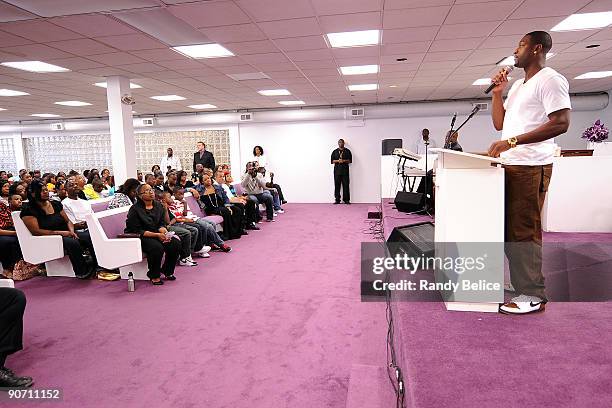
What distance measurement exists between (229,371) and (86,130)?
12624 mm

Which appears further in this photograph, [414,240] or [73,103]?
Answer: [73,103]

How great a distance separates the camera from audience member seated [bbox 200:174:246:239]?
626cm

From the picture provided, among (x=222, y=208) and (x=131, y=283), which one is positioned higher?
(x=222, y=208)

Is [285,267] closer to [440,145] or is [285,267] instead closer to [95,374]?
[95,374]

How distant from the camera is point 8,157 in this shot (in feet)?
45.3

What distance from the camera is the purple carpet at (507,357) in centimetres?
131

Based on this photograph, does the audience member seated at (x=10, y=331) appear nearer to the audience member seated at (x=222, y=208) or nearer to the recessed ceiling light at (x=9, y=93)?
the audience member seated at (x=222, y=208)

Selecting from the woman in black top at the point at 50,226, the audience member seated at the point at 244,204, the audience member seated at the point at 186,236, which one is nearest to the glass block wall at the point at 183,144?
the audience member seated at the point at 244,204

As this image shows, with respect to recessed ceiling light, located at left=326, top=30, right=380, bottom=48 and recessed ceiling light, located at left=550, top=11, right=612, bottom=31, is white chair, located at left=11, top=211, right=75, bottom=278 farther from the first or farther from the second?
recessed ceiling light, located at left=550, top=11, right=612, bottom=31

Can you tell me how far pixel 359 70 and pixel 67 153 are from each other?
1164 centimetres

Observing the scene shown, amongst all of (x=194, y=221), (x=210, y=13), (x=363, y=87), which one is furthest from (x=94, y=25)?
(x=363, y=87)

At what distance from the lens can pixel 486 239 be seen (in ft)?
6.12

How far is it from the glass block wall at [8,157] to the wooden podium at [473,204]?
16269mm

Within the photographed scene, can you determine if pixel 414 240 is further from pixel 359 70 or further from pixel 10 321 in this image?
pixel 359 70
